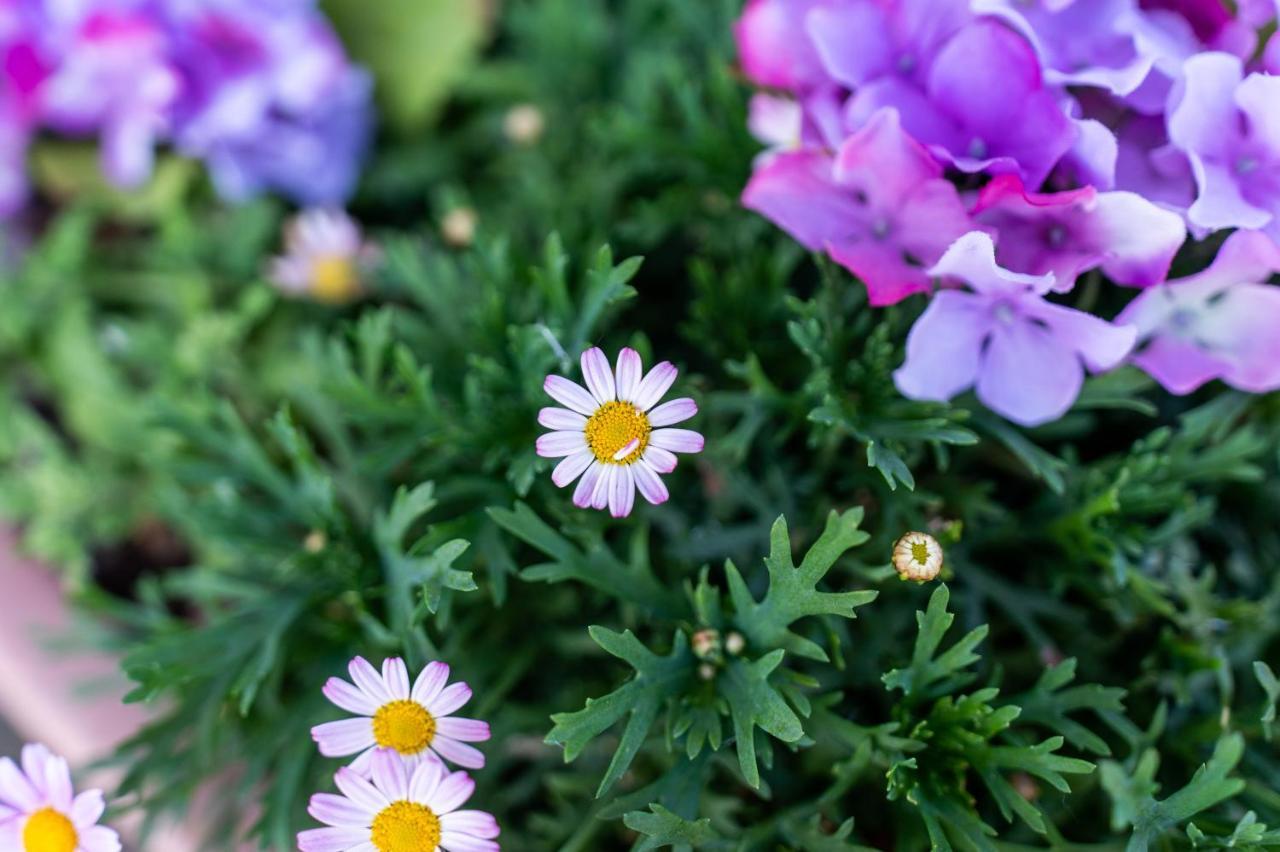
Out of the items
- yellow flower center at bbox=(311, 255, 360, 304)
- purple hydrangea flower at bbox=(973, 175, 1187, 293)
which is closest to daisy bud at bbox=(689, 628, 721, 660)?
purple hydrangea flower at bbox=(973, 175, 1187, 293)

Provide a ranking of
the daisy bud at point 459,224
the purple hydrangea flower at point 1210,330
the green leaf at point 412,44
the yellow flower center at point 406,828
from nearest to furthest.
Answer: the yellow flower center at point 406,828 → the purple hydrangea flower at point 1210,330 → the daisy bud at point 459,224 → the green leaf at point 412,44

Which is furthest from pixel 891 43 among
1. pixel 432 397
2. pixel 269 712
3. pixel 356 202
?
pixel 356 202

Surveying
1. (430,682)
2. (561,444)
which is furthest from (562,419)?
(430,682)

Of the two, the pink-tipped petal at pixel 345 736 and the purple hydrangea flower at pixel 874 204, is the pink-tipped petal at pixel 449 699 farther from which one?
the purple hydrangea flower at pixel 874 204

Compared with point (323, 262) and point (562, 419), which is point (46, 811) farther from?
point (323, 262)

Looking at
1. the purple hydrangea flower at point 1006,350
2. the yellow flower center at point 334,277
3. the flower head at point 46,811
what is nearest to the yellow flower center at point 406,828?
the flower head at point 46,811

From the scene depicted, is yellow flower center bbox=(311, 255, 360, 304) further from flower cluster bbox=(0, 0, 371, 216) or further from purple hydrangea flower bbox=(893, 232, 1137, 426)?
purple hydrangea flower bbox=(893, 232, 1137, 426)
